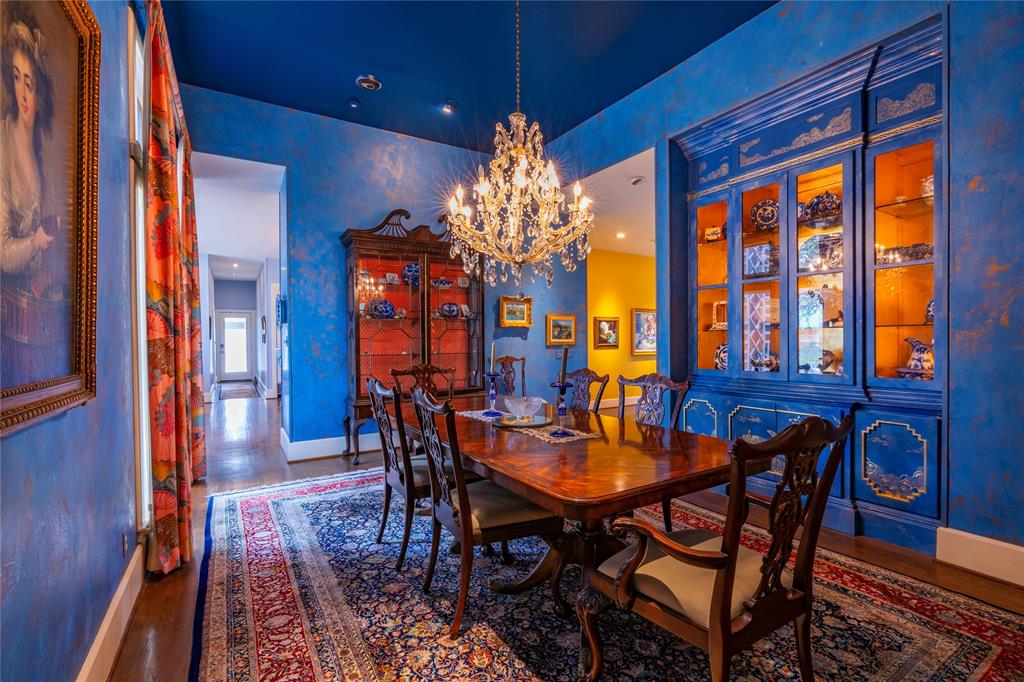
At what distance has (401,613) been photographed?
2.09 m

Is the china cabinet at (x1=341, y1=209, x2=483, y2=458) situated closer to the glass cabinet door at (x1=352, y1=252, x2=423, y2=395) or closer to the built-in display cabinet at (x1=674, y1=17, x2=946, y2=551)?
the glass cabinet door at (x1=352, y1=252, x2=423, y2=395)

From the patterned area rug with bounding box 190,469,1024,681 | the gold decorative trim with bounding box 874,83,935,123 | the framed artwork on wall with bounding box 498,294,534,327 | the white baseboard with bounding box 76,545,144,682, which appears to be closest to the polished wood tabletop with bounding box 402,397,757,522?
the patterned area rug with bounding box 190,469,1024,681

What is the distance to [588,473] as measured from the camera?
1719mm

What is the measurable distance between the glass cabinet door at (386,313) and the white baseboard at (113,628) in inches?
98.4

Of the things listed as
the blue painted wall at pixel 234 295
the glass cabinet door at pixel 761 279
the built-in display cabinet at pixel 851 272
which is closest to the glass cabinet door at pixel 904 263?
the built-in display cabinet at pixel 851 272

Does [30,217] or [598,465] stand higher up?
[30,217]

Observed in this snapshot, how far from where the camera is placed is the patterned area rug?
1.72 metres

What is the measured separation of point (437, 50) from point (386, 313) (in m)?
2.39

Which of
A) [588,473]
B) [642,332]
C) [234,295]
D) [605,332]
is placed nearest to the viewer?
[588,473]

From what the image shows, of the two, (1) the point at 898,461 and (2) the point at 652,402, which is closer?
(1) the point at 898,461

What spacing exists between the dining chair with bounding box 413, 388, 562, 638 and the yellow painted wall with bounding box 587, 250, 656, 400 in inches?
250

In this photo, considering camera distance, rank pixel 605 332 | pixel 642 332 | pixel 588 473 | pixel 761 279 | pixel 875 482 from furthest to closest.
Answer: pixel 642 332
pixel 605 332
pixel 761 279
pixel 875 482
pixel 588 473

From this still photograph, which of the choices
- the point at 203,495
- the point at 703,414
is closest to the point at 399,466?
the point at 203,495

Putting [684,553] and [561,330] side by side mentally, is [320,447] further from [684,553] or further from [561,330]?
[684,553]
